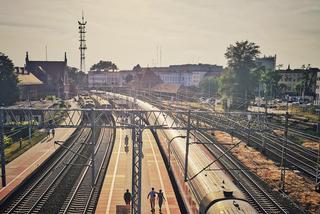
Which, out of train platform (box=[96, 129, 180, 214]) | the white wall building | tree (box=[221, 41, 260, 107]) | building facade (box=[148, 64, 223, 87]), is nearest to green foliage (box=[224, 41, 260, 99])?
tree (box=[221, 41, 260, 107])

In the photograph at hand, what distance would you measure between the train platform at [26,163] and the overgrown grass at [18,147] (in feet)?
1.58

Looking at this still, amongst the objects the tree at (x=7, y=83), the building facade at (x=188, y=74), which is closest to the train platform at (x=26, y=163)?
the tree at (x=7, y=83)

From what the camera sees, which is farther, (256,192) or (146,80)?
(146,80)

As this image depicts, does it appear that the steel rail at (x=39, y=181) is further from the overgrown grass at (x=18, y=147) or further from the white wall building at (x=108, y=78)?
the white wall building at (x=108, y=78)

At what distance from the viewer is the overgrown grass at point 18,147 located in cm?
2974

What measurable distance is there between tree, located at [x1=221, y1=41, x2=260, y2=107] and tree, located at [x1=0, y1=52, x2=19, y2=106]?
4188cm

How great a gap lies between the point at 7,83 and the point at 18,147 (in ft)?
61.4

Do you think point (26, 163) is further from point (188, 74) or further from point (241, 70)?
point (188, 74)

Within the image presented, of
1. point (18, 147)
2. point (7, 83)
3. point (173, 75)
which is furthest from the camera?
point (173, 75)

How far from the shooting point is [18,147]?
3312 centimetres

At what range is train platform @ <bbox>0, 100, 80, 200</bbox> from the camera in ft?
72.6

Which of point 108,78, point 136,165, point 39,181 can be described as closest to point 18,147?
point 39,181

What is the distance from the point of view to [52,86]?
93500 mm

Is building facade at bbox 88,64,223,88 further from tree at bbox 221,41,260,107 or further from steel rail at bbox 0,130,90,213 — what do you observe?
steel rail at bbox 0,130,90,213
